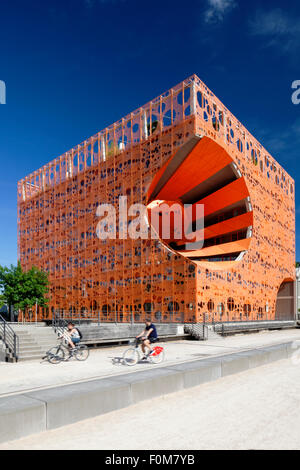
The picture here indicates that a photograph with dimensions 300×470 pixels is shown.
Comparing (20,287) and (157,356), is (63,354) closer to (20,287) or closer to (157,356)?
(157,356)

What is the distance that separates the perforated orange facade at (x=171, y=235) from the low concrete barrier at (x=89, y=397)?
27261 mm

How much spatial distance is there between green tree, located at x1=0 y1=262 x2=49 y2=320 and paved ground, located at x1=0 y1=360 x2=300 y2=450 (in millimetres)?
39008

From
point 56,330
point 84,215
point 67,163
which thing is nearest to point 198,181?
point 84,215

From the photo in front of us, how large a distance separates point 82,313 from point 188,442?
43569 millimetres

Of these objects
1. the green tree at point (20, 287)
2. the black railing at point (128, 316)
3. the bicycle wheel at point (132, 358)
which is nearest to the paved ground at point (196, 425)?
the bicycle wheel at point (132, 358)

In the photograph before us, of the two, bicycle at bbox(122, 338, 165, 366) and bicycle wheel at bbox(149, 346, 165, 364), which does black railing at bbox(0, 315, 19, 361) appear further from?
bicycle wheel at bbox(149, 346, 165, 364)

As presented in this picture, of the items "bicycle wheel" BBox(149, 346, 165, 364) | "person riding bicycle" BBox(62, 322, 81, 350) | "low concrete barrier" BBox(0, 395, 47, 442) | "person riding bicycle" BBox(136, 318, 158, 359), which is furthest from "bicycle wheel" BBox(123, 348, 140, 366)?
"low concrete barrier" BBox(0, 395, 47, 442)

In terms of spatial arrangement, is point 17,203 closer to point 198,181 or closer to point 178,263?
point 198,181

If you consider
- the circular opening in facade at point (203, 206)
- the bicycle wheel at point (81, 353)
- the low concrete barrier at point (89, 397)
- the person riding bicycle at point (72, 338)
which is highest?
the circular opening in facade at point (203, 206)

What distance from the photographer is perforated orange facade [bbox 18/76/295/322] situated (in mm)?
38250

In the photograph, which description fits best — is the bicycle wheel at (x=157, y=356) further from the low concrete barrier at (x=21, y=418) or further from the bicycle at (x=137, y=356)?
the low concrete barrier at (x=21, y=418)

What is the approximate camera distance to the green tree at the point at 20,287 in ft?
145

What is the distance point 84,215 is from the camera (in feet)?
161
